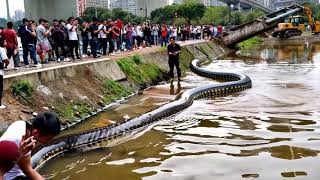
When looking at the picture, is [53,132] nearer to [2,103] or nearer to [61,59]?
[2,103]

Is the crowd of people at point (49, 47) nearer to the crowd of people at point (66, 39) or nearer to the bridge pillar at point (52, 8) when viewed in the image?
the crowd of people at point (66, 39)

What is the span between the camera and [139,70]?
17031 millimetres

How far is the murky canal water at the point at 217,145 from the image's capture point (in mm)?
6566

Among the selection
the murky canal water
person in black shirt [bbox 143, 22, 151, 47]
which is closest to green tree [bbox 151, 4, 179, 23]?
person in black shirt [bbox 143, 22, 151, 47]

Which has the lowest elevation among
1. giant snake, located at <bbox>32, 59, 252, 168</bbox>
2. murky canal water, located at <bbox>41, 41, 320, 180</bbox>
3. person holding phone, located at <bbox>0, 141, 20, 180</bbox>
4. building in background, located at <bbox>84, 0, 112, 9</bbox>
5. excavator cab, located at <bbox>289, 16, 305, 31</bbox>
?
murky canal water, located at <bbox>41, 41, 320, 180</bbox>

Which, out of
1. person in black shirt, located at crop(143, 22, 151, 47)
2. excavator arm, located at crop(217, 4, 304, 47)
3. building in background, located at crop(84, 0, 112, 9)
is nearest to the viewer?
person in black shirt, located at crop(143, 22, 151, 47)

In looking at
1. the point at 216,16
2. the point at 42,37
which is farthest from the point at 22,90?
the point at 216,16

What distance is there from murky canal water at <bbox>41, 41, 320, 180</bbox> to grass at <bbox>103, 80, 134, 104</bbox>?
1.75ft

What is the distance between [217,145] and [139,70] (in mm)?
9468

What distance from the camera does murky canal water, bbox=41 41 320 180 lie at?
21.5 ft

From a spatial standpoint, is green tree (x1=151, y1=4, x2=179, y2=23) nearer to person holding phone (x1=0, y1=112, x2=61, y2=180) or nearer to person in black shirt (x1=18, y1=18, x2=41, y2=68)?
person in black shirt (x1=18, y1=18, x2=41, y2=68)

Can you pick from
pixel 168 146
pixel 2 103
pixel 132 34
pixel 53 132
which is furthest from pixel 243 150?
pixel 132 34

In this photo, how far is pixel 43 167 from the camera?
23.5 feet

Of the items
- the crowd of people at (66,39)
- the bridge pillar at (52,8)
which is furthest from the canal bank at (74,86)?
the bridge pillar at (52,8)
